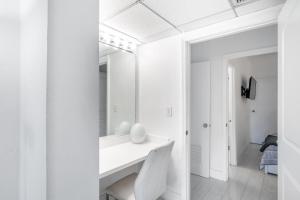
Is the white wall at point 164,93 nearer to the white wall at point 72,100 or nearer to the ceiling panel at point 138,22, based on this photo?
the ceiling panel at point 138,22

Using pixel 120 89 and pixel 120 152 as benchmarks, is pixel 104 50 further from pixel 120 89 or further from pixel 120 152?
pixel 120 152

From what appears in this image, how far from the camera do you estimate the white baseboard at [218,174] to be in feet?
8.23

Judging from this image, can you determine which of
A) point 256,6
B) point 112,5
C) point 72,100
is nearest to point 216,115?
point 256,6

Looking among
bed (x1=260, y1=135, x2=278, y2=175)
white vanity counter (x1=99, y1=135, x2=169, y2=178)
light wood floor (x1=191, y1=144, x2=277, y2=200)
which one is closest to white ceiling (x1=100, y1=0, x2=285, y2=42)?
white vanity counter (x1=99, y1=135, x2=169, y2=178)

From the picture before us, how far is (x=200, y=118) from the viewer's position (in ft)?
8.98

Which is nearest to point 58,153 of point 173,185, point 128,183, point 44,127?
point 44,127

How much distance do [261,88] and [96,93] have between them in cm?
555

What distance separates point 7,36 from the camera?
26.5 inches

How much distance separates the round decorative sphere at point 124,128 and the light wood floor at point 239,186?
1.20m

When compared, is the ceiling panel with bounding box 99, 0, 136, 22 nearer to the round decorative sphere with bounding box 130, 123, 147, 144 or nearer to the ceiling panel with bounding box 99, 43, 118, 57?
the ceiling panel with bounding box 99, 43, 118, 57

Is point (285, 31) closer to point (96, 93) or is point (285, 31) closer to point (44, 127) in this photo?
point (96, 93)

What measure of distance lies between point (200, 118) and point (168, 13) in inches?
71.7

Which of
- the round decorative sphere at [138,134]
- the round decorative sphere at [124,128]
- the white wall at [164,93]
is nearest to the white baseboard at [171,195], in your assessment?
the white wall at [164,93]

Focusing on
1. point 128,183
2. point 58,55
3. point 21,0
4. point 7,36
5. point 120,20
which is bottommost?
point 128,183
